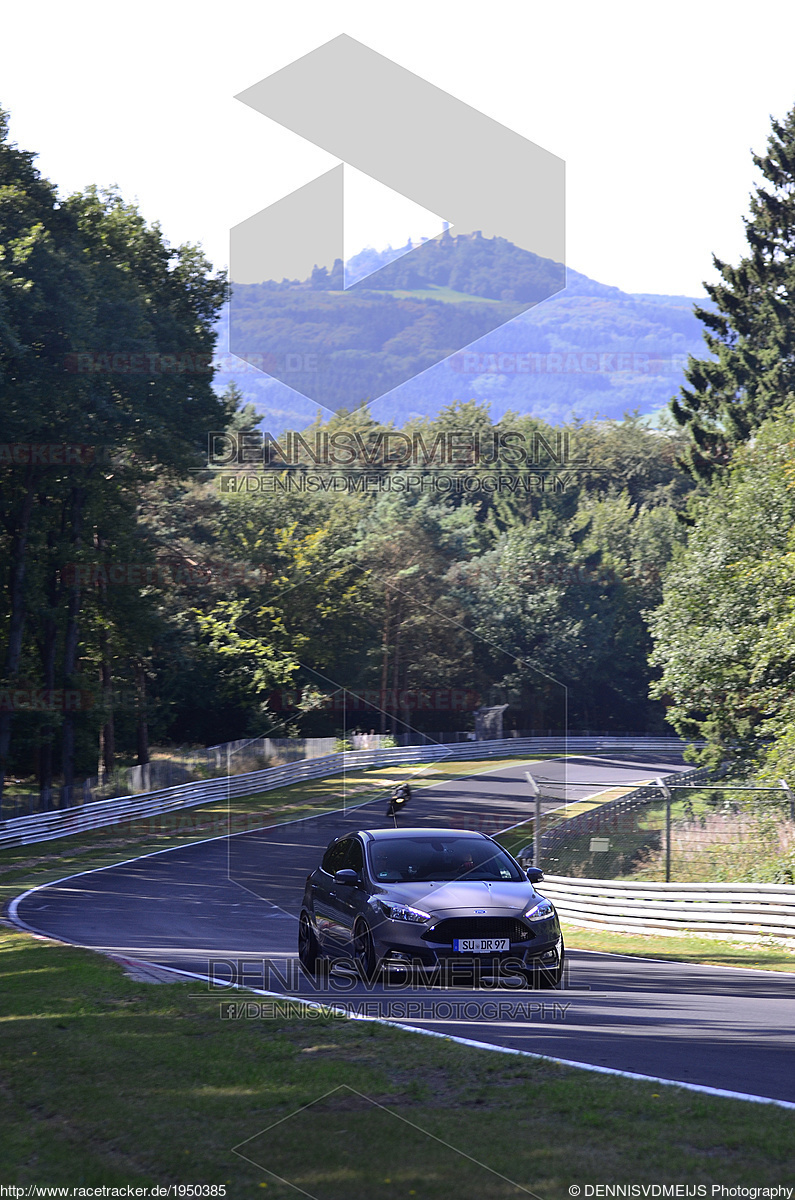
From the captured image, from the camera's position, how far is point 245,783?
135ft

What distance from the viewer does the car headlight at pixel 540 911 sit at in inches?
391

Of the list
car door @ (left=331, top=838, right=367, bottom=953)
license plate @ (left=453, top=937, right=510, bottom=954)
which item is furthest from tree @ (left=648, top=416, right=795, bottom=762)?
license plate @ (left=453, top=937, right=510, bottom=954)

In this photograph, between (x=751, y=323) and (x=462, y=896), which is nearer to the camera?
(x=462, y=896)

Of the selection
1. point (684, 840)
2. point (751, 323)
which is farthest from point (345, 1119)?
point (751, 323)

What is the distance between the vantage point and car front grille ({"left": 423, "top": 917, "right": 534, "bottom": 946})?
32.0 feet

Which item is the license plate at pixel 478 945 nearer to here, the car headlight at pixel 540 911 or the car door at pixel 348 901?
the car headlight at pixel 540 911

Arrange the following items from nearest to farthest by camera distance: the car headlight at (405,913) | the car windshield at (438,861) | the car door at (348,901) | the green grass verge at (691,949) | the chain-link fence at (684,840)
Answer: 1. the car headlight at (405,913)
2. the car door at (348,901)
3. the car windshield at (438,861)
4. the green grass verge at (691,949)
5. the chain-link fence at (684,840)

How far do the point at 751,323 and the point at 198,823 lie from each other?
33.5 m

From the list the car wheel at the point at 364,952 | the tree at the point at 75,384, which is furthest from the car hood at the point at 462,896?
the tree at the point at 75,384

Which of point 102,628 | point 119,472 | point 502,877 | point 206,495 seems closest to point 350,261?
point 502,877

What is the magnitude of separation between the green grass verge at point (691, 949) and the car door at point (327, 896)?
16.8 feet

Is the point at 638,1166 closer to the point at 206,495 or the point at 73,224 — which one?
the point at 73,224

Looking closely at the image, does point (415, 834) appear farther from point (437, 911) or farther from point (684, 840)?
point (684, 840)

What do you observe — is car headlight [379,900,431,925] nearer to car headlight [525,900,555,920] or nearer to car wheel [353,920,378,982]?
car wheel [353,920,378,982]
